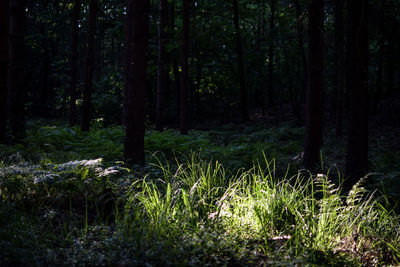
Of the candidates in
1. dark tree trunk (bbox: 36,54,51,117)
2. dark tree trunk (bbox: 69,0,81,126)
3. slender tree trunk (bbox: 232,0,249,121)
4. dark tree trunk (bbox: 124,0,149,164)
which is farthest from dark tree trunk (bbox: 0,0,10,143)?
dark tree trunk (bbox: 36,54,51,117)

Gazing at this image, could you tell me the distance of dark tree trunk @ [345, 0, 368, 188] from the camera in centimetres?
679

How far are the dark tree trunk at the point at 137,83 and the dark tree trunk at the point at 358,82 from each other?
4125 millimetres

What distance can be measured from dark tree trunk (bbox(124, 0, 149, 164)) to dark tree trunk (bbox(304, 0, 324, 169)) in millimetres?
3935

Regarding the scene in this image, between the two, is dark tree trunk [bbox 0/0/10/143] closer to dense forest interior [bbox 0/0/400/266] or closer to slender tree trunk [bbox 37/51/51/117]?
dense forest interior [bbox 0/0/400/266]

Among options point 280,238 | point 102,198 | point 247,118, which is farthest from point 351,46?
point 247,118

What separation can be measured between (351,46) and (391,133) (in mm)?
8472

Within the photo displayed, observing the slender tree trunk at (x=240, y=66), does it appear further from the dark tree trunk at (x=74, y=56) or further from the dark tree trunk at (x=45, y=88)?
the dark tree trunk at (x=45, y=88)

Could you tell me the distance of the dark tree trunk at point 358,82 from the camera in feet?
22.3

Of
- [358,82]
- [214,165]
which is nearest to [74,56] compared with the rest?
[214,165]

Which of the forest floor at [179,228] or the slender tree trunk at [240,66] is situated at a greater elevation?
the slender tree trunk at [240,66]

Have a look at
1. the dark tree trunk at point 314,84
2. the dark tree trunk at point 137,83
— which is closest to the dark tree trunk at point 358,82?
the dark tree trunk at point 314,84

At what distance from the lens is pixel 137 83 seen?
25.5ft

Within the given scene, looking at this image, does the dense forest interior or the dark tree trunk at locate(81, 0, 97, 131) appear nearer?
the dense forest interior

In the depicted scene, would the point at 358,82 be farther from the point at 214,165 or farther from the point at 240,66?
the point at 240,66
